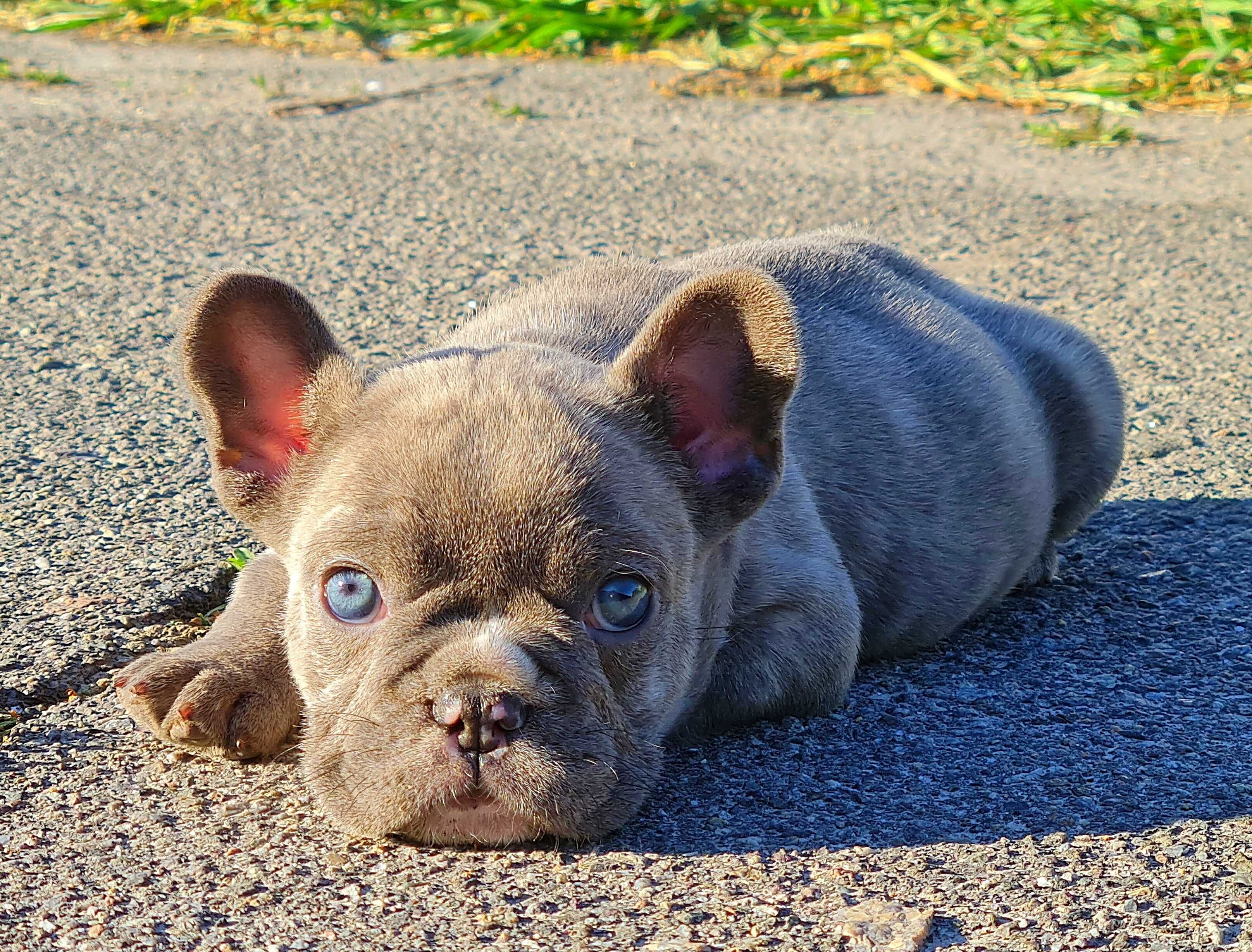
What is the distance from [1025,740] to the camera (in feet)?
13.1

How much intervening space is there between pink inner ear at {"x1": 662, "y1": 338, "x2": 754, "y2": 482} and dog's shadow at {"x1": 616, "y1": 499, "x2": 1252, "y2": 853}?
0.72 m

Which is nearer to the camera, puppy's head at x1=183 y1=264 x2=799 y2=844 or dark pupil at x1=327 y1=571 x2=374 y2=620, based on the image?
puppy's head at x1=183 y1=264 x2=799 y2=844

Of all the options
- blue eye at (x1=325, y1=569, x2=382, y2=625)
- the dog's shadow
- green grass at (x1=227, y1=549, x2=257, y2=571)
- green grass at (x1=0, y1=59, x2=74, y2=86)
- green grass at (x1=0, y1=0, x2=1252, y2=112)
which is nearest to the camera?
blue eye at (x1=325, y1=569, x2=382, y2=625)

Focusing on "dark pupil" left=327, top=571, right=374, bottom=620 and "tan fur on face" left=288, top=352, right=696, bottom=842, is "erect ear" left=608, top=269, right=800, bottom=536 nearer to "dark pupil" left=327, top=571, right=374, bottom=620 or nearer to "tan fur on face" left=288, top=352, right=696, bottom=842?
"tan fur on face" left=288, top=352, right=696, bottom=842

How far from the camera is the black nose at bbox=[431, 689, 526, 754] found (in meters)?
3.11

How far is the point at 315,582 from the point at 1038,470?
2.79m

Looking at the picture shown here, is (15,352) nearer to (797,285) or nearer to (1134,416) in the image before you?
(797,285)

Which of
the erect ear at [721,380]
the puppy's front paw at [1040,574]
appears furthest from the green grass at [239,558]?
the puppy's front paw at [1040,574]

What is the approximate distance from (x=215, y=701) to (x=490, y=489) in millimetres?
920

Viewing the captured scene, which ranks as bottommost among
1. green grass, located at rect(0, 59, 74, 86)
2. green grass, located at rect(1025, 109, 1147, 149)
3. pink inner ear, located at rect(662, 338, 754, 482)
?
green grass, located at rect(1025, 109, 1147, 149)

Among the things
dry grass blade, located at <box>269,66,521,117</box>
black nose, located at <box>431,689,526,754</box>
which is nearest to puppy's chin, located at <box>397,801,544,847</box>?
black nose, located at <box>431,689,526,754</box>

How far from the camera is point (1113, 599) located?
5.10 meters

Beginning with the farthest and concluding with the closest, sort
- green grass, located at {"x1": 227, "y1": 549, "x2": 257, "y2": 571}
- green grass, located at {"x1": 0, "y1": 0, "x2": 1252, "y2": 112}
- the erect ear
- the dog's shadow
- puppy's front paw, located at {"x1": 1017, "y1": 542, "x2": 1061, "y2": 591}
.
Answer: green grass, located at {"x1": 0, "y1": 0, "x2": 1252, "y2": 112} → puppy's front paw, located at {"x1": 1017, "y1": 542, "x2": 1061, "y2": 591} → green grass, located at {"x1": 227, "y1": 549, "x2": 257, "y2": 571} → the erect ear → the dog's shadow

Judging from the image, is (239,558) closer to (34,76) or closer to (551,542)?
(551,542)
